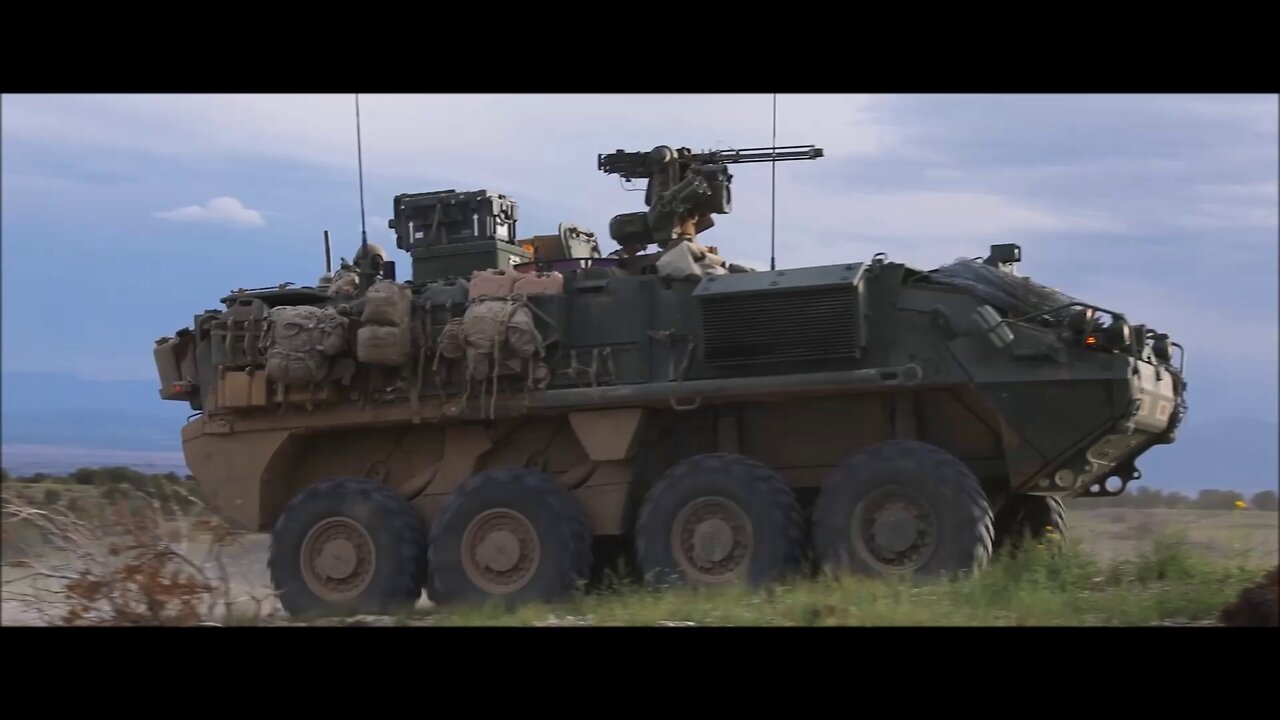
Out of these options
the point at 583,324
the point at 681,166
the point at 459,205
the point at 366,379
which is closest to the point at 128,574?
the point at 366,379

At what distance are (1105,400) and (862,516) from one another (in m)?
1.92

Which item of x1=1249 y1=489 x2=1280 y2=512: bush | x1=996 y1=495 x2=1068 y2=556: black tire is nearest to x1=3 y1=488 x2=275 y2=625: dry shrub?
x1=996 y1=495 x2=1068 y2=556: black tire

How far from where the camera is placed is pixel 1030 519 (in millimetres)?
12711

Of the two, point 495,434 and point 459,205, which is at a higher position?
point 459,205

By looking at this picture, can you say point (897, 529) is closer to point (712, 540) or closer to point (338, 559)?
point (712, 540)

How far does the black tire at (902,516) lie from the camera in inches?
414

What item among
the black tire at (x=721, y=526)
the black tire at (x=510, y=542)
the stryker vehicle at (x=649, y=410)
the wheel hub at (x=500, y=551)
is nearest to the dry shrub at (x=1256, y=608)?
the stryker vehicle at (x=649, y=410)

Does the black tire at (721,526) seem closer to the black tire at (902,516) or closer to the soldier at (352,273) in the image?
the black tire at (902,516)

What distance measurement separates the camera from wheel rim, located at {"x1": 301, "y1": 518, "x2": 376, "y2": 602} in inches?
482

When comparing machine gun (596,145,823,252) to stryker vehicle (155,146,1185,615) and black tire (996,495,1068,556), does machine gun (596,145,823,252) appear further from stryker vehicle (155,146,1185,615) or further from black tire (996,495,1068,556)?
black tire (996,495,1068,556)

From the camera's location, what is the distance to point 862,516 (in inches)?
426

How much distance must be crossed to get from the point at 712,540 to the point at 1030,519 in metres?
3.23

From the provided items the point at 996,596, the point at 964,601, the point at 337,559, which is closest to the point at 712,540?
the point at 964,601
